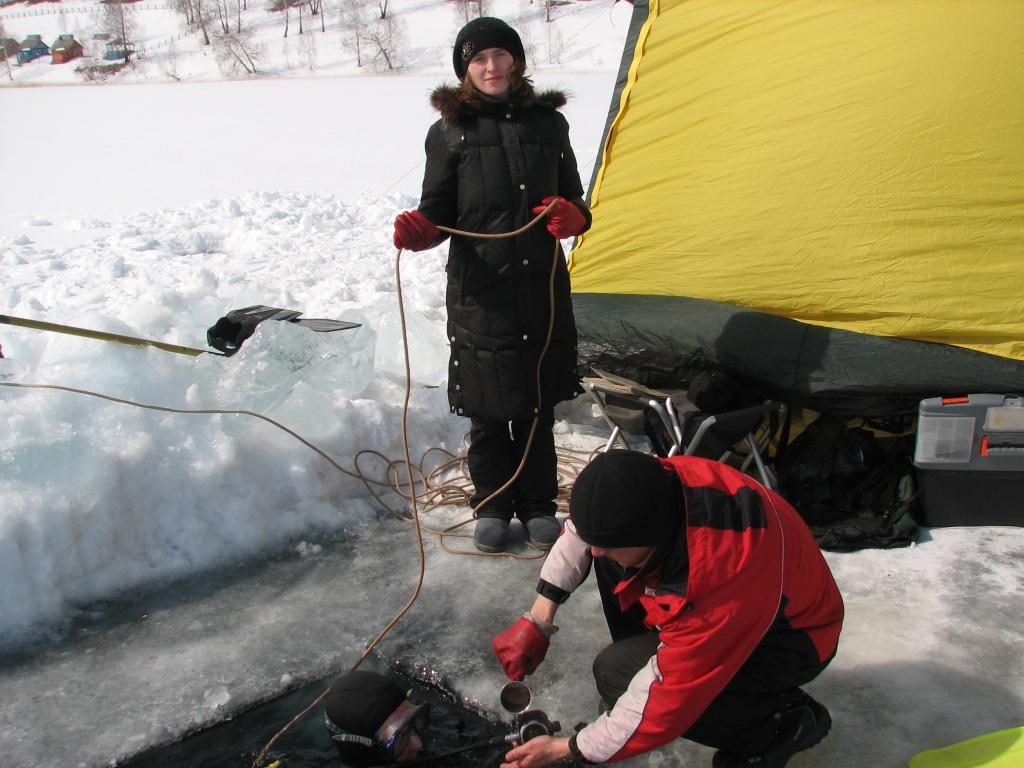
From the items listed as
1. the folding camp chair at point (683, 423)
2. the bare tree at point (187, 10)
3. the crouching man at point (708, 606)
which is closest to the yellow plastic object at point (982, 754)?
the crouching man at point (708, 606)

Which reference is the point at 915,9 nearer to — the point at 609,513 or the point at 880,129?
the point at 880,129

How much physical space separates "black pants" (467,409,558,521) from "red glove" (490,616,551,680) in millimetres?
1009

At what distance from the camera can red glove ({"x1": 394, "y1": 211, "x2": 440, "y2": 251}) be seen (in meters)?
2.62

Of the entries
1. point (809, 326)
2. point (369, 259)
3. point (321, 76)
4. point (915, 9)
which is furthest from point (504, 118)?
point (321, 76)

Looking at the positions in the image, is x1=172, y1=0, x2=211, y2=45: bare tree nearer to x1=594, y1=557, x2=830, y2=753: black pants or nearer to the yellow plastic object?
x1=594, y1=557, x2=830, y2=753: black pants

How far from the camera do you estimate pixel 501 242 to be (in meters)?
2.71

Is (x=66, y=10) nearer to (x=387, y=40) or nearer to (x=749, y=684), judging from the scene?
(x=387, y=40)

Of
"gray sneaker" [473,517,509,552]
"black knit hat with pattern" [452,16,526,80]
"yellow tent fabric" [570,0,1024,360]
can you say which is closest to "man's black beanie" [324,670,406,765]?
"gray sneaker" [473,517,509,552]

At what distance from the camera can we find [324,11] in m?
34.4

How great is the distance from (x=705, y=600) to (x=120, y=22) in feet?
132

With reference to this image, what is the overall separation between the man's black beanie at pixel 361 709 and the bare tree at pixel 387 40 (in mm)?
27189

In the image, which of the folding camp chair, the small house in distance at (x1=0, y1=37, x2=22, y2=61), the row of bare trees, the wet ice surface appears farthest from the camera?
the small house in distance at (x1=0, y1=37, x2=22, y2=61)

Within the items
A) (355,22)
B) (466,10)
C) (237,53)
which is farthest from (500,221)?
(355,22)

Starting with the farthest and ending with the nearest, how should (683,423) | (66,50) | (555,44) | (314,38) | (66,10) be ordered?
(66,10)
(66,50)
(314,38)
(555,44)
(683,423)
